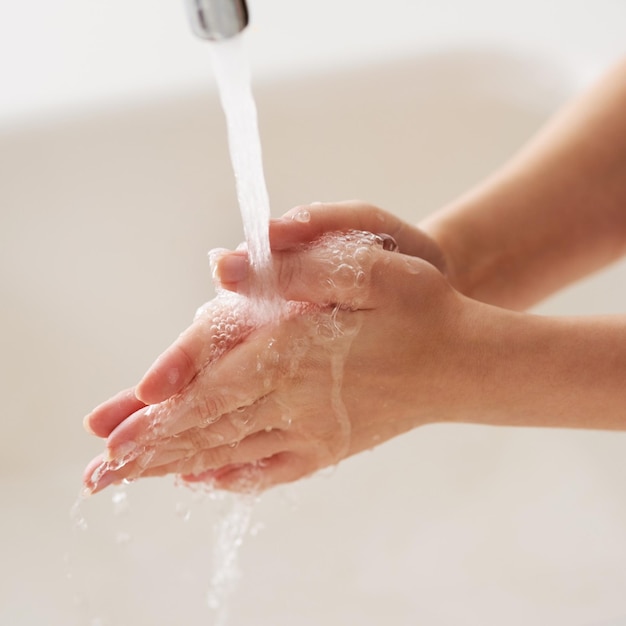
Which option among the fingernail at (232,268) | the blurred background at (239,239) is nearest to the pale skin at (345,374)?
the fingernail at (232,268)

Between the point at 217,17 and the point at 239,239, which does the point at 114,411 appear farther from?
the point at 239,239

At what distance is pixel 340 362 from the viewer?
0.67 metres

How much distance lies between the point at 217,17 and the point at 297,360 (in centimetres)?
28

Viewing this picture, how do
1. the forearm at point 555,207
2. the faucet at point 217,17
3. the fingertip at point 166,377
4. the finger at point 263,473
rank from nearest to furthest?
the faucet at point 217,17, the fingertip at point 166,377, the finger at point 263,473, the forearm at point 555,207

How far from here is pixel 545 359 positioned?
0.69m

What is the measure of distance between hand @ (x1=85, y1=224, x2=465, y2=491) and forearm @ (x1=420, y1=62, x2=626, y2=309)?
21 centimetres

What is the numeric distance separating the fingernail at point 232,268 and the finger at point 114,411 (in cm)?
11

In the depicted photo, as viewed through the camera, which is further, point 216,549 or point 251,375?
point 216,549

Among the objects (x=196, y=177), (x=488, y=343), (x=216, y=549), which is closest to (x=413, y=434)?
(x=216, y=549)

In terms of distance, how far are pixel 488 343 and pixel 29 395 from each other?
0.67 m

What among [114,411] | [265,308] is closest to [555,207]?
[265,308]

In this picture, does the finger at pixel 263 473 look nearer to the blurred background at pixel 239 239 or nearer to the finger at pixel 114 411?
the finger at pixel 114 411

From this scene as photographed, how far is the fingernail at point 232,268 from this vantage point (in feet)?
2.11

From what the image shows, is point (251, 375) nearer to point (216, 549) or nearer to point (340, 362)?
point (340, 362)
